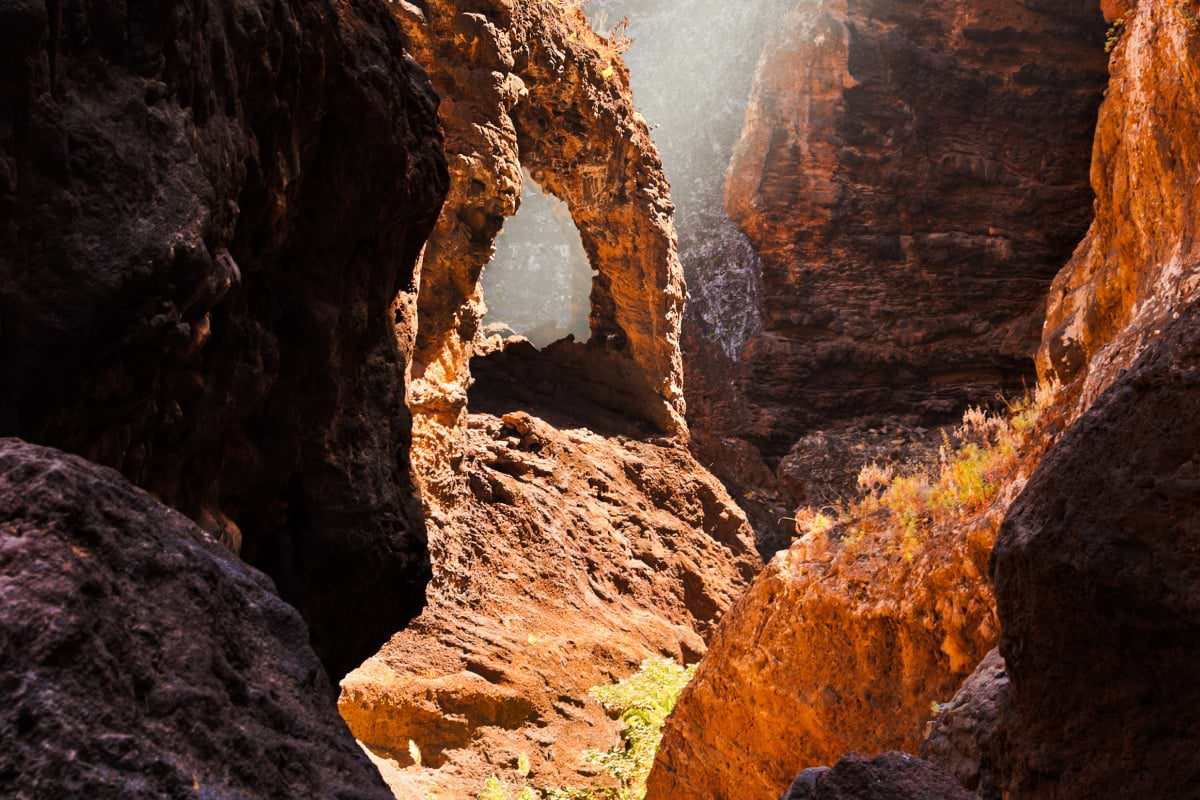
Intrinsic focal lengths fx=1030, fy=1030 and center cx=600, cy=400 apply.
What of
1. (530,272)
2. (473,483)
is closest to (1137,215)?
(473,483)

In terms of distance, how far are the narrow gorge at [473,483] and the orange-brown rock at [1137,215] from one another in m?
0.04

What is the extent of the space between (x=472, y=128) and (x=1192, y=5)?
28.2ft

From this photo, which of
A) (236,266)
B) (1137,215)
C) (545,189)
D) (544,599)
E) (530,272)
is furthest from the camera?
(530,272)

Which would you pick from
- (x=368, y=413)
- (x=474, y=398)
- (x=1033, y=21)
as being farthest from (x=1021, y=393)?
(x=368, y=413)

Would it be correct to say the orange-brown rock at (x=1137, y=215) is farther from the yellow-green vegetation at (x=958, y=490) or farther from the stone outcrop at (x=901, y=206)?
the stone outcrop at (x=901, y=206)

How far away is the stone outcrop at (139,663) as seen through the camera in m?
1.37

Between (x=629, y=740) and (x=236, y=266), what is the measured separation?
8260mm

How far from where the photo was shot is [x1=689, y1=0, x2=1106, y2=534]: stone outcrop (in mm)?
21016

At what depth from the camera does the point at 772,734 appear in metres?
7.25

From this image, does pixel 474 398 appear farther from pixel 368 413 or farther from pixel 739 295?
pixel 368 413

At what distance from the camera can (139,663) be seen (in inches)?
61.6

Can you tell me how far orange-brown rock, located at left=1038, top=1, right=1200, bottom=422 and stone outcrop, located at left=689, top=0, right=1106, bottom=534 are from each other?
37.9 ft

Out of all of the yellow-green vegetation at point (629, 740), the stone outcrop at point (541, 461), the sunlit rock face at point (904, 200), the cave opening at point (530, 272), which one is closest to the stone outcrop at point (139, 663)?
the stone outcrop at point (541, 461)

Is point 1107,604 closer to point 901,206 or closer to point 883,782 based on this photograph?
point 883,782
